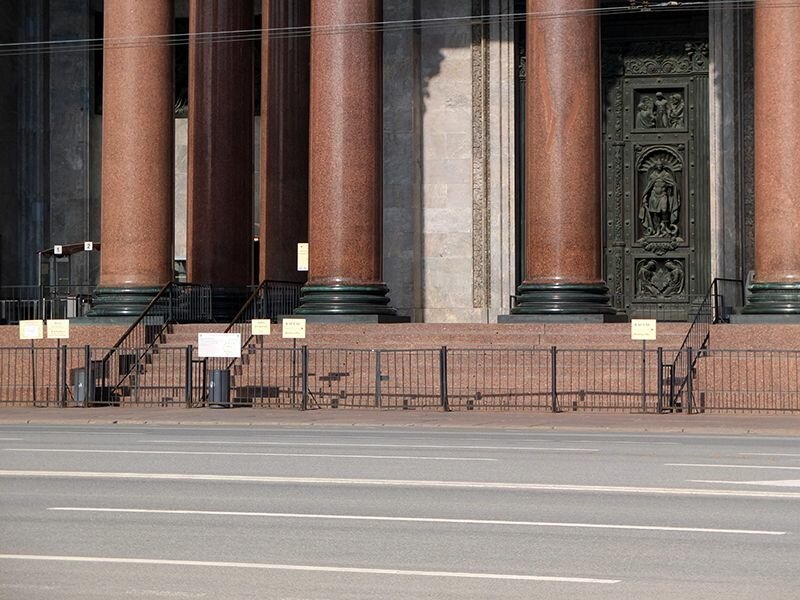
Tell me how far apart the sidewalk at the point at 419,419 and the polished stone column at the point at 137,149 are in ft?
15.7

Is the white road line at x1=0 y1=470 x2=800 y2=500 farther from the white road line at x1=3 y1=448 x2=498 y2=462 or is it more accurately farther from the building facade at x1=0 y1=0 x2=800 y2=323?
the building facade at x1=0 y1=0 x2=800 y2=323

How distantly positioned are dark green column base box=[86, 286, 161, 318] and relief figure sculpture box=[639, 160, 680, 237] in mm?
13535

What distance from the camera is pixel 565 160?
1272 inches

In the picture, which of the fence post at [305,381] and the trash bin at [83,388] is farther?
the trash bin at [83,388]

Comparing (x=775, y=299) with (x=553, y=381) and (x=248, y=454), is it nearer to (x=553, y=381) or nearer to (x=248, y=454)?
(x=553, y=381)

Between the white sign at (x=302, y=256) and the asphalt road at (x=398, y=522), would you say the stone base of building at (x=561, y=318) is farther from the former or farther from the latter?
the asphalt road at (x=398, y=522)

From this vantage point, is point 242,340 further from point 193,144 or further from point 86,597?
point 86,597

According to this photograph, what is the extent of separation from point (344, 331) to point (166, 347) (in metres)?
3.56

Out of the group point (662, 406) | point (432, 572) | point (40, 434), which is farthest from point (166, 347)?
point (432, 572)

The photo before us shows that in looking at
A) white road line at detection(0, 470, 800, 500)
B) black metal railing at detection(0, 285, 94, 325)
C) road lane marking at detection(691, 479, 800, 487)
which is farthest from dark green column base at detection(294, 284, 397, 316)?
road lane marking at detection(691, 479, 800, 487)

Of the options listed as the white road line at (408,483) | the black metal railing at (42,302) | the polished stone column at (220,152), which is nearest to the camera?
the white road line at (408,483)

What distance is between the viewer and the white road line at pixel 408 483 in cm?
1503

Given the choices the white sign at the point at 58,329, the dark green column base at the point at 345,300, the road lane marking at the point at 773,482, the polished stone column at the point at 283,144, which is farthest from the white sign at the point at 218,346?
the road lane marking at the point at 773,482

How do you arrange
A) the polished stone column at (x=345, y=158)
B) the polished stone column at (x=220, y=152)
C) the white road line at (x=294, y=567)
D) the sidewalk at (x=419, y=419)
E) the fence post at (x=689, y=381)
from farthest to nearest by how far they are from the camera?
the polished stone column at (x=220, y=152)
the polished stone column at (x=345, y=158)
the fence post at (x=689, y=381)
the sidewalk at (x=419, y=419)
the white road line at (x=294, y=567)
